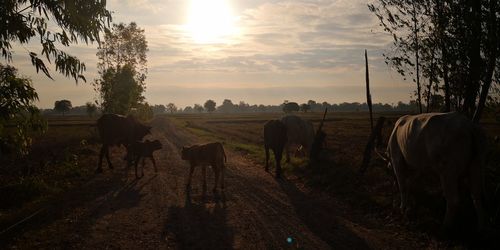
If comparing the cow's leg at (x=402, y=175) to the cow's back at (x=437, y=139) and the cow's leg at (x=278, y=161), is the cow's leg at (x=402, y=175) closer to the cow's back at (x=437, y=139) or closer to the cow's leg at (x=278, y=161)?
the cow's back at (x=437, y=139)

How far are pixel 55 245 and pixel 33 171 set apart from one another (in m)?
9.40

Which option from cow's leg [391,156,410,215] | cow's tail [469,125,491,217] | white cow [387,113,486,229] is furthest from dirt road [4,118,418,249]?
cow's tail [469,125,491,217]

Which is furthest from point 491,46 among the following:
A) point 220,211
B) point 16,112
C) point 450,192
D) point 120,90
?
point 120,90

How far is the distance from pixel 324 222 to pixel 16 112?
8353 mm

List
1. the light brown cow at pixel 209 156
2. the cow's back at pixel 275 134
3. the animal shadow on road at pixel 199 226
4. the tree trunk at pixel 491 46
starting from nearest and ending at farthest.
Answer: the animal shadow on road at pixel 199 226, the tree trunk at pixel 491 46, the light brown cow at pixel 209 156, the cow's back at pixel 275 134

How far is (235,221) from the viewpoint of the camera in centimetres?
979

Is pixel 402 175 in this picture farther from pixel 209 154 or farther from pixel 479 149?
pixel 209 154

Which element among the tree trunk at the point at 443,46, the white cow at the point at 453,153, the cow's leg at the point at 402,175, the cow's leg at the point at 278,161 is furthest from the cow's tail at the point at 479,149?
the cow's leg at the point at 278,161

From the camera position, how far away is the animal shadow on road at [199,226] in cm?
812

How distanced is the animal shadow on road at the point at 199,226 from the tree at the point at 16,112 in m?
4.41

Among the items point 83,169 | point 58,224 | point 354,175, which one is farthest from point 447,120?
point 83,169

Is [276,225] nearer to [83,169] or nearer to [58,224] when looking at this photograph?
[58,224]

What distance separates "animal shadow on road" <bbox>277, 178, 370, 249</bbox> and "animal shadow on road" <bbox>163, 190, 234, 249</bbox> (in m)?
2.13

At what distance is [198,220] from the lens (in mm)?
9797
